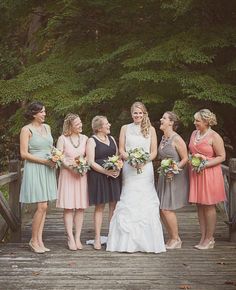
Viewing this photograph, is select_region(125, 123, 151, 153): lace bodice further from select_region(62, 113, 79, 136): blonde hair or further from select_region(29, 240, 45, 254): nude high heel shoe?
select_region(29, 240, 45, 254): nude high heel shoe

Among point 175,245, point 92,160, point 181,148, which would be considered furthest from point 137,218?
point 181,148

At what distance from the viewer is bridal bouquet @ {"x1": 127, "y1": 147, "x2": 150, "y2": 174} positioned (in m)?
6.98

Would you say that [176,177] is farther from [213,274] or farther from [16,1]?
[16,1]

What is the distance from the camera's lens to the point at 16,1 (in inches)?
447

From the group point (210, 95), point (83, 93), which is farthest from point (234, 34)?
point (83, 93)

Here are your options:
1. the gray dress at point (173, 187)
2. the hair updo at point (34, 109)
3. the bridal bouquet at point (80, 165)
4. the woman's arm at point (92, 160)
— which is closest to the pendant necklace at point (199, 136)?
the gray dress at point (173, 187)

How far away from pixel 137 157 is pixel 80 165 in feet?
2.35

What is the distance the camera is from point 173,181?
721 centimetres

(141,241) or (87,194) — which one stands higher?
(87,194)

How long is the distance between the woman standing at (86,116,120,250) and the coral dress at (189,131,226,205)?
99 centimetres

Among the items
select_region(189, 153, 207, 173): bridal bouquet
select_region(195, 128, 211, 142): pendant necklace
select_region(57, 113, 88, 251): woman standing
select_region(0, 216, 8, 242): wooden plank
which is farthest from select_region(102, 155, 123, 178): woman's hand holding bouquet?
select_region(0, 216, 8, 242): wooden plank

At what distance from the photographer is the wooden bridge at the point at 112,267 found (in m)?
5.47

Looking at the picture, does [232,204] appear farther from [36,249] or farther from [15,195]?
[15,195]

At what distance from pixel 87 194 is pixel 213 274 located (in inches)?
82.9
